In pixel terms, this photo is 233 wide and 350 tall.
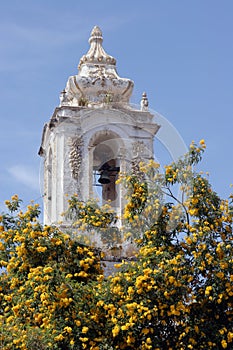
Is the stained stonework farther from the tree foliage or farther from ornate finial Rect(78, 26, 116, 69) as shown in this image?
the tree foliage

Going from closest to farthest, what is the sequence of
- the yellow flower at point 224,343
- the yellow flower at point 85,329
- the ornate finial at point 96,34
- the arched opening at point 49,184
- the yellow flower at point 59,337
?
the yellow flower at point 59,337 → the yellow flower at point 85,329 → the yellow flower at point 224,343 → the arched opening at point 49,184 → the ornate finial at point 96,34

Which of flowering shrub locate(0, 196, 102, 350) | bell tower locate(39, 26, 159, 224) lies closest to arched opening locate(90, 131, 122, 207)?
bell tower locate(39, 26, 159, 224)

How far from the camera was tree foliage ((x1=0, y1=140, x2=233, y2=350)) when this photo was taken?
687 inches

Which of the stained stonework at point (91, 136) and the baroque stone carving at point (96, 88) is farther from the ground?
the baroque stone carving at point (96, 88)

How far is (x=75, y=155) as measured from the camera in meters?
24.3

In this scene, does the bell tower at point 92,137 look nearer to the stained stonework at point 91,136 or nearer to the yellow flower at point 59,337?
the stained stonework at point 91,136

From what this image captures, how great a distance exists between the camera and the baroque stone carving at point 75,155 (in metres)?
24.3

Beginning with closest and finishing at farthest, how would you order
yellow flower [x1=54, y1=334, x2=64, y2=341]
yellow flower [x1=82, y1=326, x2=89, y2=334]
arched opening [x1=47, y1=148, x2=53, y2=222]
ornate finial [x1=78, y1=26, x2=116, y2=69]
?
yellow flower [x1=54, y1=334, x2=64, y2=341] → yellow flower [x1=82, y1=326, x2=89, y2=334] → arched opening [x1=47, y1=148, x2=53, y2=222] → ornate finial [x1=78, y1=26, x2=116, y2=69]

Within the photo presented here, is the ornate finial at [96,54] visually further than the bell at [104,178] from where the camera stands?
Yes

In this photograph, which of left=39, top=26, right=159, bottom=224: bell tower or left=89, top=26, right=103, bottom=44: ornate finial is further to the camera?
left=89, top=26, right=103, bottom=44: ornate finial

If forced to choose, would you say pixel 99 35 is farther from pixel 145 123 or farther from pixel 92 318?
pixel 92 318

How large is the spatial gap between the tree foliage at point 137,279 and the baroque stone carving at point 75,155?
4.51m

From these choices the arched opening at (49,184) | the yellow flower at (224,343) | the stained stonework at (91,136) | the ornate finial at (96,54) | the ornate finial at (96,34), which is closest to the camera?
the yellow flower at (224,343)

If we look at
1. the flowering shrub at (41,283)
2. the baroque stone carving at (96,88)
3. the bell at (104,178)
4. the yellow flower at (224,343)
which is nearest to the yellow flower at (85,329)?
the flowering shrub at (41,283)
